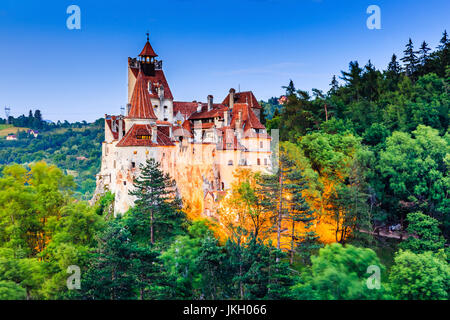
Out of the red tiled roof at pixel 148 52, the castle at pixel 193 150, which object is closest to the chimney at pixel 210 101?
the castle at pixel 193 150

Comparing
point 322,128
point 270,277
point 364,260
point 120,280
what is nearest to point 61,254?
point 120,280

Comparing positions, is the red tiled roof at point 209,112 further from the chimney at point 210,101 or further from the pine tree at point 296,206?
the pine tree at point 296,206

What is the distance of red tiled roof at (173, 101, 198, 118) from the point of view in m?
50.4

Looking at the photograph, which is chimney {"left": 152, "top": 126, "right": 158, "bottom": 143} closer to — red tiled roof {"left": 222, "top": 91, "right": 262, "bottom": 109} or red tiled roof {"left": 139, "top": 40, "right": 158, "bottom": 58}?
red tiled roof {"left": 222, "top": 91, "right": 262, "bottom": 109}

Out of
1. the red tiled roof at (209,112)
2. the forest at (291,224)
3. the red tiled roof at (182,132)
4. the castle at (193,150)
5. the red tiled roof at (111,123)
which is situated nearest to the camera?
the forest at (291,224)

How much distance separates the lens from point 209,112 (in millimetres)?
47156

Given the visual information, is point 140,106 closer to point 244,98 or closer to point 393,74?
point 244,98

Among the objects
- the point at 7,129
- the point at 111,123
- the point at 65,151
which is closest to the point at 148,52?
the point at 111,123

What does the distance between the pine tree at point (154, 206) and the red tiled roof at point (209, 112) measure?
36.5ft

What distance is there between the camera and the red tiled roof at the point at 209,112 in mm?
45438

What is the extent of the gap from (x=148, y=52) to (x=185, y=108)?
8.74 m

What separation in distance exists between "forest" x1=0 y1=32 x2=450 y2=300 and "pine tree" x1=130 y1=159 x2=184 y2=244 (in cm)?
13

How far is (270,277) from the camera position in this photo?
22547 mm

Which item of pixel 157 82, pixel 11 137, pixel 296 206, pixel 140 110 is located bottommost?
pixel 296 206
